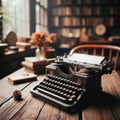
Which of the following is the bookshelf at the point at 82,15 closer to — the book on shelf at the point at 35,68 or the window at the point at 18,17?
the window at the point at 18,17

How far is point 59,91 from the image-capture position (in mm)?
1227

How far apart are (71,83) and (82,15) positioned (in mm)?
5572

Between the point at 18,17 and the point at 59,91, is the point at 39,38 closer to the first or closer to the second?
the point at 59,91

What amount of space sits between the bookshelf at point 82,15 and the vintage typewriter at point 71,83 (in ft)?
16.9

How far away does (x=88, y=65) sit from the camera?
1395mm

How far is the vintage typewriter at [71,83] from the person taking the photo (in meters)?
1.14

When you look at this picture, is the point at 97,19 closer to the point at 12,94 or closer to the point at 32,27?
the point at 32,27

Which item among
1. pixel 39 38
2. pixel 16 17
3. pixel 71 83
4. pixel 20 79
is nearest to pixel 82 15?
pixel 16 17

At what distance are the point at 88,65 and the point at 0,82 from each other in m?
0.71

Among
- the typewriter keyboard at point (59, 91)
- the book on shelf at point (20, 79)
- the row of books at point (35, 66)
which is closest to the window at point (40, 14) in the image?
the row of books at point (35, 66)

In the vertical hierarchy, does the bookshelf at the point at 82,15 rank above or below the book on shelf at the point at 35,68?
above

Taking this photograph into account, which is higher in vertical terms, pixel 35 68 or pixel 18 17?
pixel 18 17

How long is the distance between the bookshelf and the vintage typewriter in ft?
16.9

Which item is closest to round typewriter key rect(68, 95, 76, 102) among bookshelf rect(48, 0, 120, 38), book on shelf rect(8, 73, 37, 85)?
book on shelf rect(8, 73, 37, 85)
